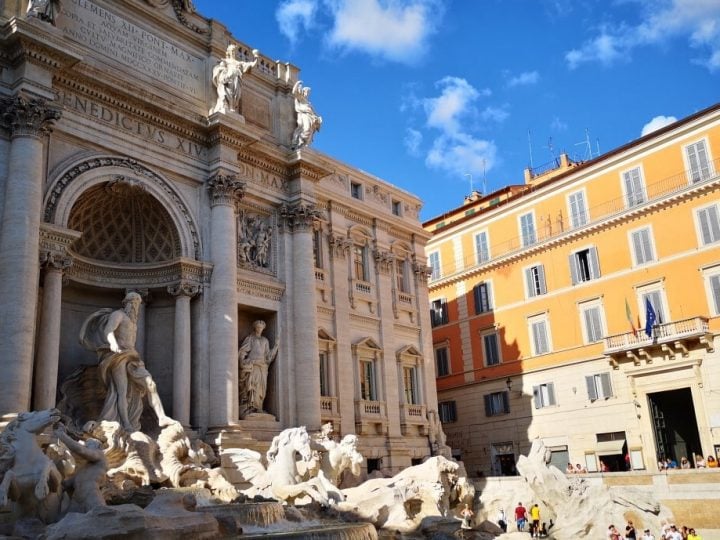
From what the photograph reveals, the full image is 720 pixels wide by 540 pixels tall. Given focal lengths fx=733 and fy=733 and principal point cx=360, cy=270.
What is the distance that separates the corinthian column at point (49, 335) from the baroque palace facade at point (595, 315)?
19360 mm

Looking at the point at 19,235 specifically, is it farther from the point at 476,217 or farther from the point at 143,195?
the point at 476,217

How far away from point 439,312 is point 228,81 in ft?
59.0

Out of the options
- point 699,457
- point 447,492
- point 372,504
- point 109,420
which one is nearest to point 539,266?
point 699,457

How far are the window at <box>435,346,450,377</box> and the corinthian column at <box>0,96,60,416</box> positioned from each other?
22.0 meters

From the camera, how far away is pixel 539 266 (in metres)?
31.0

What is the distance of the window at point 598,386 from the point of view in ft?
90.2

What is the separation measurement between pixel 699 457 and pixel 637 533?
19.9 ft

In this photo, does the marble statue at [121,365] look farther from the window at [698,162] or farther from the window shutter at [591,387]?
the window at [698,162]

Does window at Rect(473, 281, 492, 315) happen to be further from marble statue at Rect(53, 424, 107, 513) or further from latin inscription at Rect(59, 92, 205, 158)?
marble statue at Rect(53, 424, 107, 513)

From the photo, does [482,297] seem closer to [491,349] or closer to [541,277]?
[491,349]

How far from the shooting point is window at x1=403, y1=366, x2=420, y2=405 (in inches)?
1007

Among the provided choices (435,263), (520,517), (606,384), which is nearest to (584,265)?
(606,384)

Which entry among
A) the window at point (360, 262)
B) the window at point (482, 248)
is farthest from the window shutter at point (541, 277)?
the window at point (360, 262)

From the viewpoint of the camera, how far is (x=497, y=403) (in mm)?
31594
